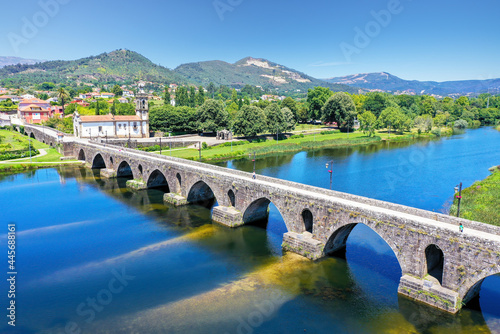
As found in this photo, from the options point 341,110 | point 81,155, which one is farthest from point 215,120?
point 341,110

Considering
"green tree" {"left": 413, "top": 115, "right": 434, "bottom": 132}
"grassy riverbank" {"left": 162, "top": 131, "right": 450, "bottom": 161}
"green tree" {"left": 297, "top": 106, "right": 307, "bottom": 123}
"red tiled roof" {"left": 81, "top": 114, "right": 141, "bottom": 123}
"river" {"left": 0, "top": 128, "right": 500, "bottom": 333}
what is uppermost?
"green tree" {"left": 297, "top": 106, "right": 307, "bottom": 123}

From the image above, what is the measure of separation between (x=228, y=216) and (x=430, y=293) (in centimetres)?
1942

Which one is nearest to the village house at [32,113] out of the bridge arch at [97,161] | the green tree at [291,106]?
the bridge arch at [97,161]

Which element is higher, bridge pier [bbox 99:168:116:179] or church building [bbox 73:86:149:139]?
church building [bbox 73:86:149:139]

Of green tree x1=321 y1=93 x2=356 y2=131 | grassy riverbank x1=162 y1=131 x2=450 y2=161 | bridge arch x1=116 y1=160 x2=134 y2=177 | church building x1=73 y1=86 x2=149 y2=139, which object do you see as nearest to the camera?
bridge arch x1=116 y1=160 x2=134 y2=177

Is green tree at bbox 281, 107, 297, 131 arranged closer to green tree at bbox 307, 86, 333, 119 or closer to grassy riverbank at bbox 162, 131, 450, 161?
grassy riverbank at bbox 162, 131, 450, 161

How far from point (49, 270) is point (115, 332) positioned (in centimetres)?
1121

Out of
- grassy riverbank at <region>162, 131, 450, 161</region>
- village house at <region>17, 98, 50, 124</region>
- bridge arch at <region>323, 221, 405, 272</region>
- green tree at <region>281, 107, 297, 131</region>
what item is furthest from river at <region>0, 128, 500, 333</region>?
village house at <region>17, 98, 50, 124</region>

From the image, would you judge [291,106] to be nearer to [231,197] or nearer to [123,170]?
[123,170]

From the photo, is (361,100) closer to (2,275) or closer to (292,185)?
(292,185)

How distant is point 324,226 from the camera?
27.6 meters

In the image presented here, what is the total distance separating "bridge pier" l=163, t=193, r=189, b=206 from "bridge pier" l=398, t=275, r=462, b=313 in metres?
27.2

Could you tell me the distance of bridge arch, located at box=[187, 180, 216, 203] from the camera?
42.9 meters

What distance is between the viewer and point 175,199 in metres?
43.4
